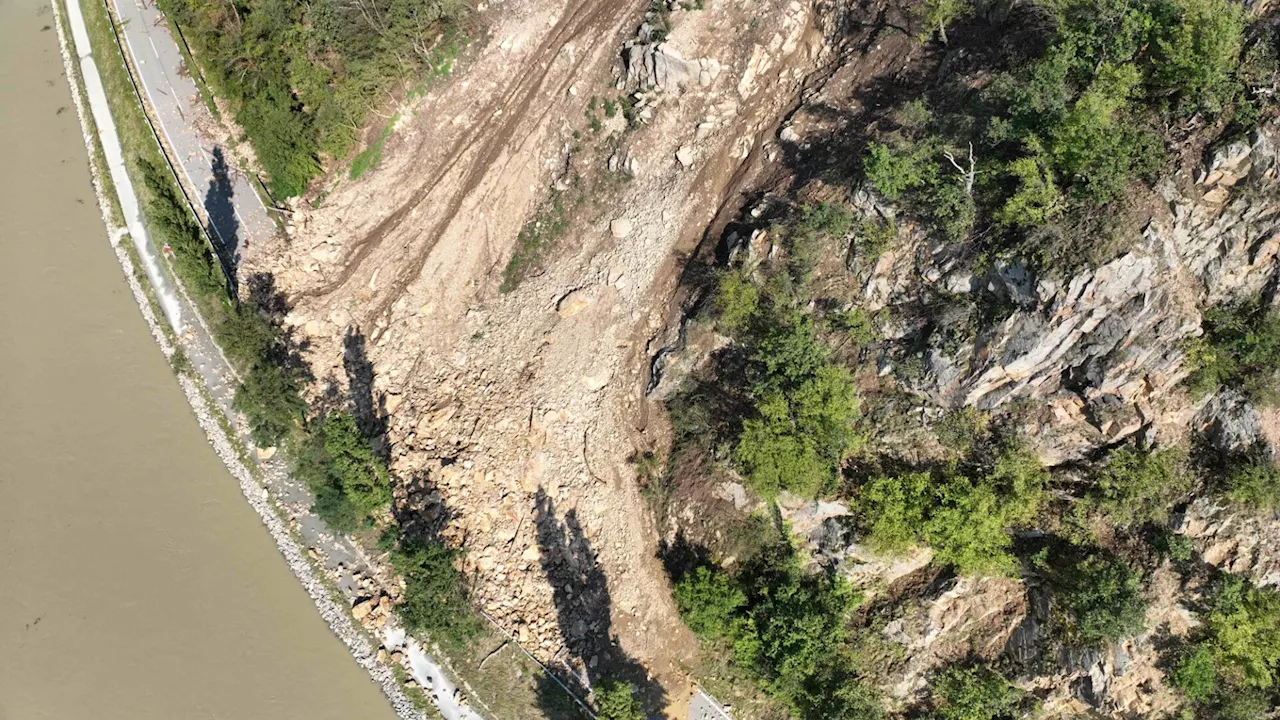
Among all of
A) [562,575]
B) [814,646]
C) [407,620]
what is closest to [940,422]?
[814,646]

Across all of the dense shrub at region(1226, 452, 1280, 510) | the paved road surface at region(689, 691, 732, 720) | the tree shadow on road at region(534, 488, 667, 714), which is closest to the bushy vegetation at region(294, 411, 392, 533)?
the tree shadow on road at region(534, 488, 667, 714)

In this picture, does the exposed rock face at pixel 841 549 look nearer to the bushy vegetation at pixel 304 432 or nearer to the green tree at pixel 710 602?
the green tree at pixel 710 602

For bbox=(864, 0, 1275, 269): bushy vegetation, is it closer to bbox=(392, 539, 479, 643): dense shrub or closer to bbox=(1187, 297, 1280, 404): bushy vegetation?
bbox=(1187, 297, 1280, 404): bushy vegetation

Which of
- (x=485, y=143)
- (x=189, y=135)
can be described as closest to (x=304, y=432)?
(x=485, y=143)

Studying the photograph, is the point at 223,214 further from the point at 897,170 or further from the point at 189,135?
the point at 897,170

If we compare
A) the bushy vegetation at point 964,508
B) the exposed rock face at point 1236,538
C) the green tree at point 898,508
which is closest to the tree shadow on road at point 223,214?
the green tree at point 898,508
